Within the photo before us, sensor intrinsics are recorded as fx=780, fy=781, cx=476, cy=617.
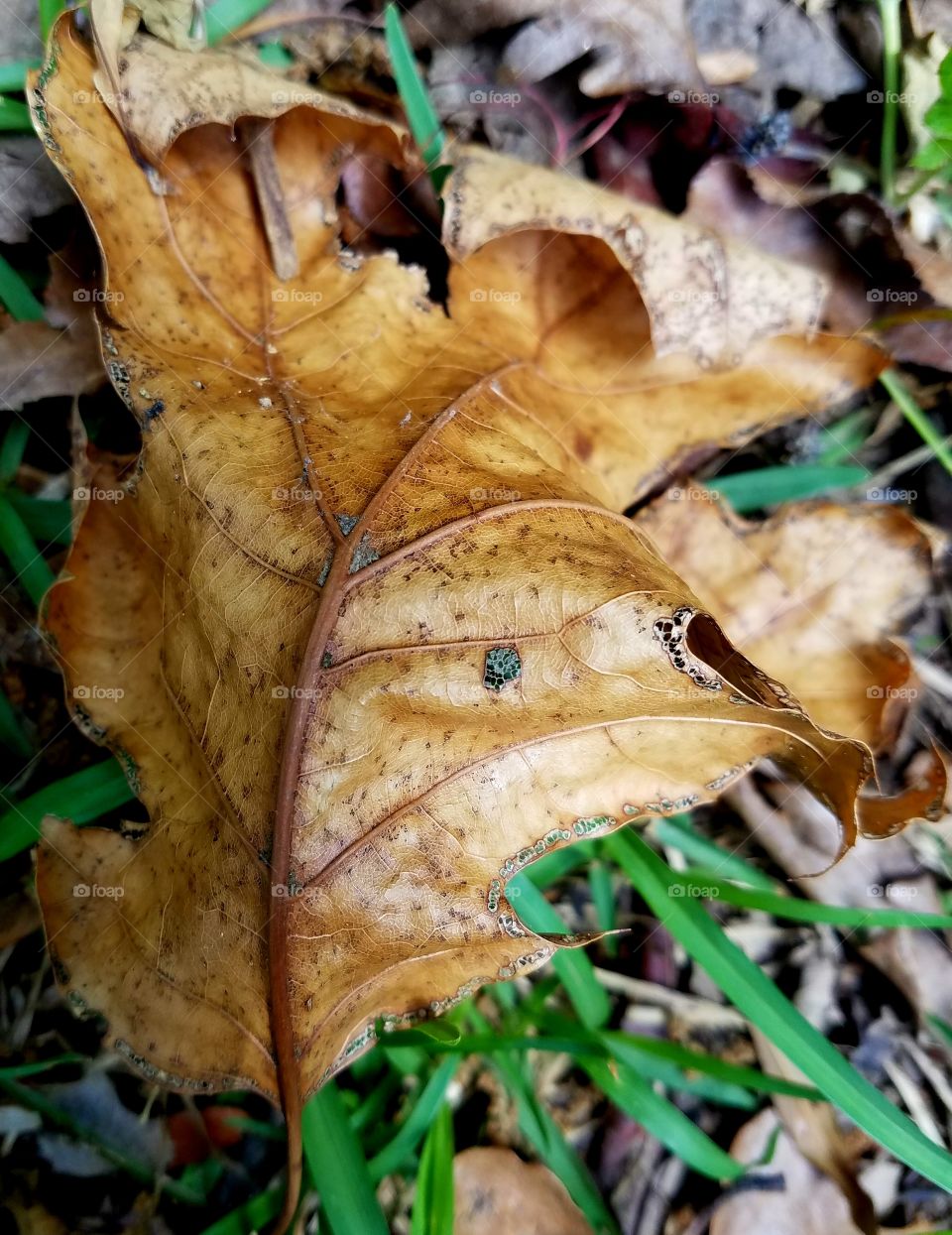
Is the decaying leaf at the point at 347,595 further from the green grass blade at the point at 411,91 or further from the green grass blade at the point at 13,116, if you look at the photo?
the green grass blade at the point at 13,116

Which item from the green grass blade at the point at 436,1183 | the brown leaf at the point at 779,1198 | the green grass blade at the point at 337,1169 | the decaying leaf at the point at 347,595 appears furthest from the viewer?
the brown leaf at the point at 779,1198

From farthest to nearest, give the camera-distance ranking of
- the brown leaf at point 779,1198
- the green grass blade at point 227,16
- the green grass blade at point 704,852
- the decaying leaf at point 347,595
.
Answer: the green grass blade at point 704,852 → the green grass blade at point 227,16 → the brown leaf at point 779,1198 → the decaying leaf at point 347,595

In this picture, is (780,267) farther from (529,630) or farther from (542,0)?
(529,630)

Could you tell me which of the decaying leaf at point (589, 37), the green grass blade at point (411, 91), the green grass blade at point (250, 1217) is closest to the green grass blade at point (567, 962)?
the green grass blade at point (250, 1217)

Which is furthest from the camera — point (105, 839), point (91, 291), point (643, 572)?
point (91, 291)

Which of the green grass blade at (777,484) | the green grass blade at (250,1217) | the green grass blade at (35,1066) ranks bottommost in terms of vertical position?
the green grass blade at (250,1217)

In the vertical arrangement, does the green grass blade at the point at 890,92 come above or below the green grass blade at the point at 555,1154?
above

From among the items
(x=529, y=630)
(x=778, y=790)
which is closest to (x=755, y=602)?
(x=778, y=790)
